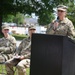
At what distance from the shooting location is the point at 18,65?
6340 millimetres

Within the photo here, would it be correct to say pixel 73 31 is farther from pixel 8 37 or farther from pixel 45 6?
pixel 45 6

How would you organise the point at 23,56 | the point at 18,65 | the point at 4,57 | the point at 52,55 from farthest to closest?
the point at 4,57 < the point at 23,56 < the point at 18,65 < the point at 52,55

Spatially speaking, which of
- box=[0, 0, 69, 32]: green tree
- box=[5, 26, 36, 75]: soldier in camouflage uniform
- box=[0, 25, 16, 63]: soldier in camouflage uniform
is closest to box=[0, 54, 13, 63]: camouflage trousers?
box=[0, 25, 16, 63]: soldier in camouflage uniform

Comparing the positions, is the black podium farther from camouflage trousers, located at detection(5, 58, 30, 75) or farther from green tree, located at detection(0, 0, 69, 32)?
green tree, located at detection(0, 0, 69, 32)

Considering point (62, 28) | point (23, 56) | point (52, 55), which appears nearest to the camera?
point (52, 55)

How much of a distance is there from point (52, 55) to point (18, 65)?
2.10 metres

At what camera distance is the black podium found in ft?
14.1

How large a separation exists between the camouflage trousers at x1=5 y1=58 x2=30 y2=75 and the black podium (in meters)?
1.84

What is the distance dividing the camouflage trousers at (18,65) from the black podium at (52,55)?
1.84 m

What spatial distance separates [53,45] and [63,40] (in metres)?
0.16

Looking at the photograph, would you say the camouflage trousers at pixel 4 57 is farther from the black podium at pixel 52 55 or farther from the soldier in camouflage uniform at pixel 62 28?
the black podium at pixel 52 55

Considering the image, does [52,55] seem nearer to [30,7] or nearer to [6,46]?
[6,46]

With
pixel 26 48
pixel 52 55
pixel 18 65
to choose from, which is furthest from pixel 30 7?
pixel 52 55

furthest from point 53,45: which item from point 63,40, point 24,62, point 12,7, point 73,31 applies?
point 12,7
